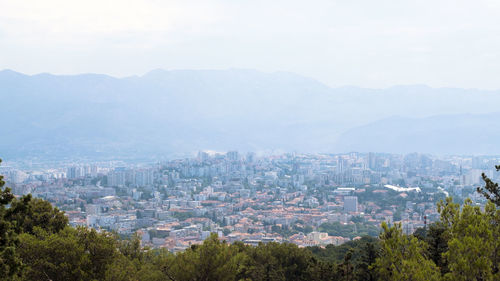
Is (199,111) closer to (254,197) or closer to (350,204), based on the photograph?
(254,197)

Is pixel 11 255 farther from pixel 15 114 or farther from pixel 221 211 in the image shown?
pixel 15 114

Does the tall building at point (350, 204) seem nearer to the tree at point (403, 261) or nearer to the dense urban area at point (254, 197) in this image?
the dense urban area at point (254, 197)

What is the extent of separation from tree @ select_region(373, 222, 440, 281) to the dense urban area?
19067 millimetres

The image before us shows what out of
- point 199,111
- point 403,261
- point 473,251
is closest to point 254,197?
point 403,261

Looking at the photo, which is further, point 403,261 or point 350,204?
point 350,204

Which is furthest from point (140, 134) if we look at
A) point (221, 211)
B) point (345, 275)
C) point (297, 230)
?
point (345, 275)

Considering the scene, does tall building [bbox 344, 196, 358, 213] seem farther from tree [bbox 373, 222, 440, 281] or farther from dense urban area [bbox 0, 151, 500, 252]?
tree [bbox 373, 222, 440, 281]

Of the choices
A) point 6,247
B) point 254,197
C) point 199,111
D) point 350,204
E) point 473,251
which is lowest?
point 254,197

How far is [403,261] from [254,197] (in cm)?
4396

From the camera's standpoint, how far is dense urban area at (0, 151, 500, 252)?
3231 cm

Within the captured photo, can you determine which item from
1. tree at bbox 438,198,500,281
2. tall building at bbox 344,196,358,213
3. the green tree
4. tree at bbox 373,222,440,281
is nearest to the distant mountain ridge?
tall building at bbox 344,196,358,213

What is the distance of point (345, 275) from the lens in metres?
8.82

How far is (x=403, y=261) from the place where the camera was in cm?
452

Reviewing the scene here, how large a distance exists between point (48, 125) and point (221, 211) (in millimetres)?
81489
